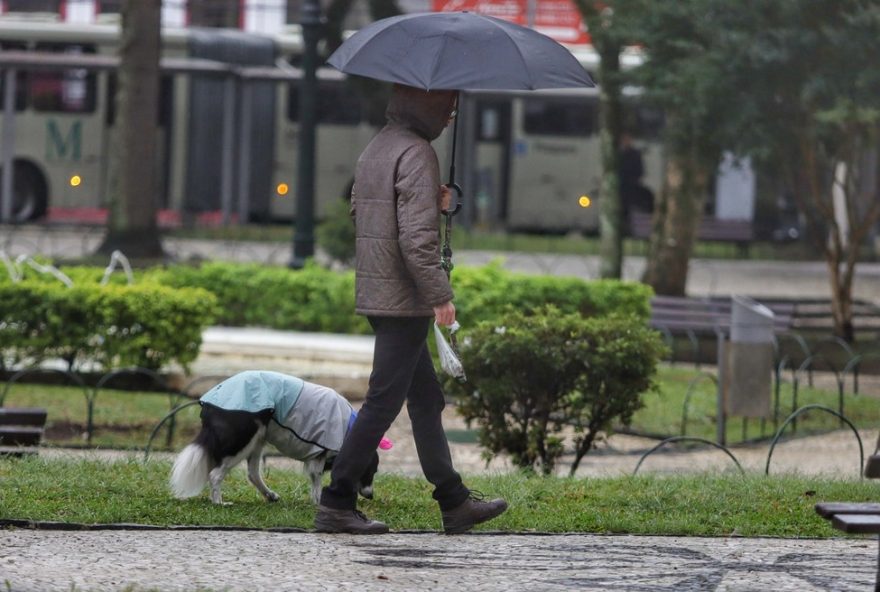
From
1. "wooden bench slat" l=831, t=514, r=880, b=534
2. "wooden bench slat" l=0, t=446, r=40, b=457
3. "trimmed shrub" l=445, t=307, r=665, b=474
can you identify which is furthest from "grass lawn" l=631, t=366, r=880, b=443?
"wooden bench slat" l=831, t=514, r=880, b=534

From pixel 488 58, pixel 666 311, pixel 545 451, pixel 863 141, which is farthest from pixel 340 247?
pixel 488 58

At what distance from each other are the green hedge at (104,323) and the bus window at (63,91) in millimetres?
17534

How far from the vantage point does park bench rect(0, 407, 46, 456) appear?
27.7ft

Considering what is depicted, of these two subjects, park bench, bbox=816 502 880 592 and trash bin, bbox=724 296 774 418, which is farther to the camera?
trash bin, bbox=724 296 774 418

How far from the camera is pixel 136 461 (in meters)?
8.30

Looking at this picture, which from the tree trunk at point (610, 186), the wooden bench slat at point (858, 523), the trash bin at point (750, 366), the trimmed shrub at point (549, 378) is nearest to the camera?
the wooden bench slat at point (858, 523)

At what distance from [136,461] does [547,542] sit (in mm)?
2752

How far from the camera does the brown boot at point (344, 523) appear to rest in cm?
639

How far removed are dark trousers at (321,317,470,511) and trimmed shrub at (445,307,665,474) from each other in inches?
106

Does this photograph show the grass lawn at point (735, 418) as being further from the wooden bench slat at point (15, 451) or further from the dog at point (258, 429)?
the dog at point (258, 429)

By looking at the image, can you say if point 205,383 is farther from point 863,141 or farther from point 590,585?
point 863,141

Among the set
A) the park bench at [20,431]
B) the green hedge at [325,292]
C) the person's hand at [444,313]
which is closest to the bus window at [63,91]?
the green hedge at [325,292]

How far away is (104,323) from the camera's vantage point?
13.1 metres

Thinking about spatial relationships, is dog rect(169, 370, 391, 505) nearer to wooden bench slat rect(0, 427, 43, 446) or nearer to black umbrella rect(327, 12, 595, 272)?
black umbrella rect(327, 12, 595, 272)
